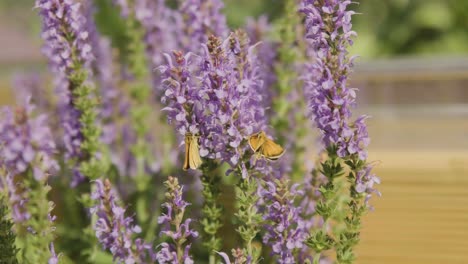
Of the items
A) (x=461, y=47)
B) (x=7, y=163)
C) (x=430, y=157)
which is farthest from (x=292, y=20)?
(x=461, y=47)

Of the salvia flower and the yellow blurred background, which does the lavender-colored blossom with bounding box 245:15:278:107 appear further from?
the salvia flower

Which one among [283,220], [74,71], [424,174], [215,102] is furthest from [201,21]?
[424,174]

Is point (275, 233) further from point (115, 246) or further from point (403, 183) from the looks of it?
point (403, 183)

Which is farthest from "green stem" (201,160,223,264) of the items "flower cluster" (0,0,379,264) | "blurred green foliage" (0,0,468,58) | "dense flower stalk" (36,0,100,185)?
"blurred green foliage" (0,0,468,58)

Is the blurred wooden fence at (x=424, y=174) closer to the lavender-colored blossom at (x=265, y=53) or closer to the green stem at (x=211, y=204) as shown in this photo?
the lavender-colored blossom at (x=265, y=53)

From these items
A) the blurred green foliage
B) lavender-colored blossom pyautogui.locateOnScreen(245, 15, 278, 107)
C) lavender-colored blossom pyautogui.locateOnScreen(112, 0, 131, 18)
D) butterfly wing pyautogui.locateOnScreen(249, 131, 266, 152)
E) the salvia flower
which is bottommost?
butterfly wing pyautogui.locateOnScreen(249, 131, 266, 152)

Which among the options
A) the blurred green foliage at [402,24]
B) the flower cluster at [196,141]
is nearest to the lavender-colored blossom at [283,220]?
the flower cluster at [196,141]
